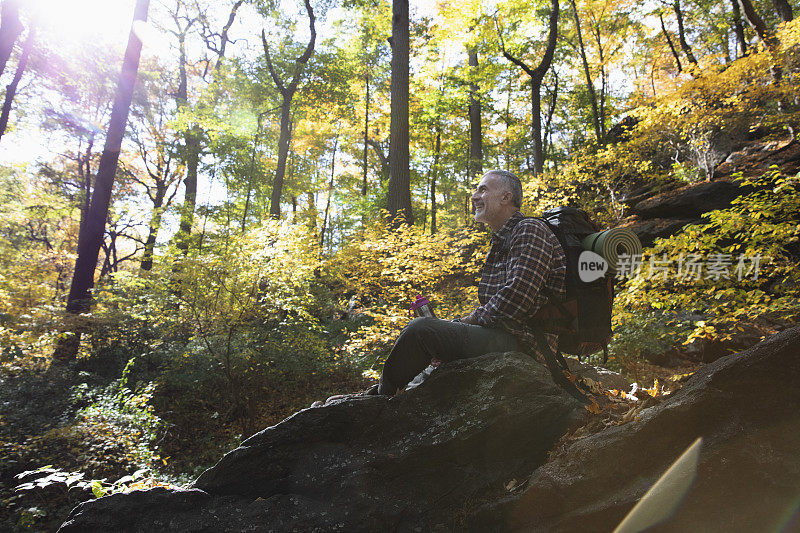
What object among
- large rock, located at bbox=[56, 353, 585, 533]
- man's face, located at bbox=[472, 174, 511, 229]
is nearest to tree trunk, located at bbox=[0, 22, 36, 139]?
large rock, located at bbox=[56, 353, 585, 533]

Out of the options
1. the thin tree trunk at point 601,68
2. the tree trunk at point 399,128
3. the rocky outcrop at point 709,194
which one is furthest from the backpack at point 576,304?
the thin tree trunk at point 601,68

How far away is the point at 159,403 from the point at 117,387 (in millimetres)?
836

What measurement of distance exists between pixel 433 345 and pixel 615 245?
1.14 metres

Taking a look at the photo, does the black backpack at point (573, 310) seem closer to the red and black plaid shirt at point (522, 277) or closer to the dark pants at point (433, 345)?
the red and black plaid shirt at point (522, 277)

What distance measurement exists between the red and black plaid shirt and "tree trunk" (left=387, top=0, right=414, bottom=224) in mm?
4890

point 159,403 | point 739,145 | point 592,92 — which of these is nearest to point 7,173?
point 159,403

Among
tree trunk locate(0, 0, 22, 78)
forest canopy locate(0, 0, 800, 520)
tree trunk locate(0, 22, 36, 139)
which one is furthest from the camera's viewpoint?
tree trunk locate(0, 22, 36, 139)

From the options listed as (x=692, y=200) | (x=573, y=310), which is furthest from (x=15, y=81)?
(x=692, y=200)

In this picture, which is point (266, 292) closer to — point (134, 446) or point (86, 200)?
point (134, 446)

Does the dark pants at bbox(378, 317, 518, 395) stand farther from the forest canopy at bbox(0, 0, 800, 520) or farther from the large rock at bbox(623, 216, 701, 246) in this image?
the large rock at bbox(623, 216, 701, 246)

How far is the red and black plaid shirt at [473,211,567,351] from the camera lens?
2.13 metres

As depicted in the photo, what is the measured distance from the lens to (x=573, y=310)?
2172 mm

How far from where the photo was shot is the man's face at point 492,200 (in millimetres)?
2555

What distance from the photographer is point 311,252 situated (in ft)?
25.7
